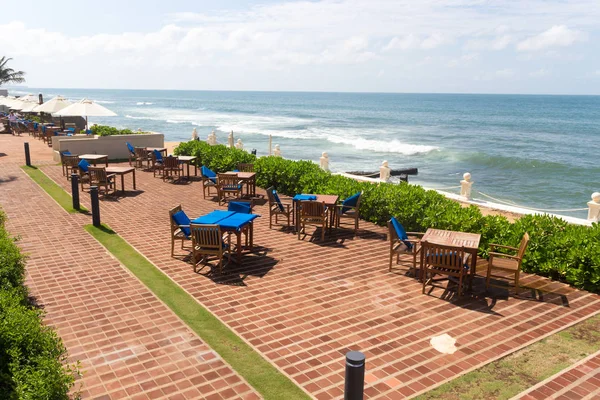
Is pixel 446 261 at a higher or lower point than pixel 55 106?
lower

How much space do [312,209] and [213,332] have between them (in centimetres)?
437

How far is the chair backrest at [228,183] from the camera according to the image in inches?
507

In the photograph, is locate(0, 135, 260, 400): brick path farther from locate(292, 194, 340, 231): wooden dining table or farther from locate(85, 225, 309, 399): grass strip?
locate(292, 194, 340, 231): wooden dining table

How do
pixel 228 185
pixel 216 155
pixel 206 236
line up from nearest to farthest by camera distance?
pixel 206 236
pixel 228 185
pixel 216 155

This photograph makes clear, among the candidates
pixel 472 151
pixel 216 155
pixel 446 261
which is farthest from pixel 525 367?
pixel 472 151

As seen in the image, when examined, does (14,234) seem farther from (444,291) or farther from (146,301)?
(444,291)

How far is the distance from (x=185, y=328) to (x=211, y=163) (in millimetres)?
11538

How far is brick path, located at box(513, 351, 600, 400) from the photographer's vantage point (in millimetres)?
4816

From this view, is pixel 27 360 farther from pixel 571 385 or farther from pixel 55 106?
pixel 55 106

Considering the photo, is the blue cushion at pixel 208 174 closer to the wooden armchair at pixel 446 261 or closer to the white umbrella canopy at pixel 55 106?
the wooden armchair at pixel 446 261

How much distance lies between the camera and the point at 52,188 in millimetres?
14523

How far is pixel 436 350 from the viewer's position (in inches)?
224

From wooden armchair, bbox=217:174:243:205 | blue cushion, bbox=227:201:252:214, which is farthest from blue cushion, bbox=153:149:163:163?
blue cushion, bbox=227:201:252:214

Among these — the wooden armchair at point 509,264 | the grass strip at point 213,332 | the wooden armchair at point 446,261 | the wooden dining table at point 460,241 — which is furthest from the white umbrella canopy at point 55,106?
the wooden armchair at point 509,264
